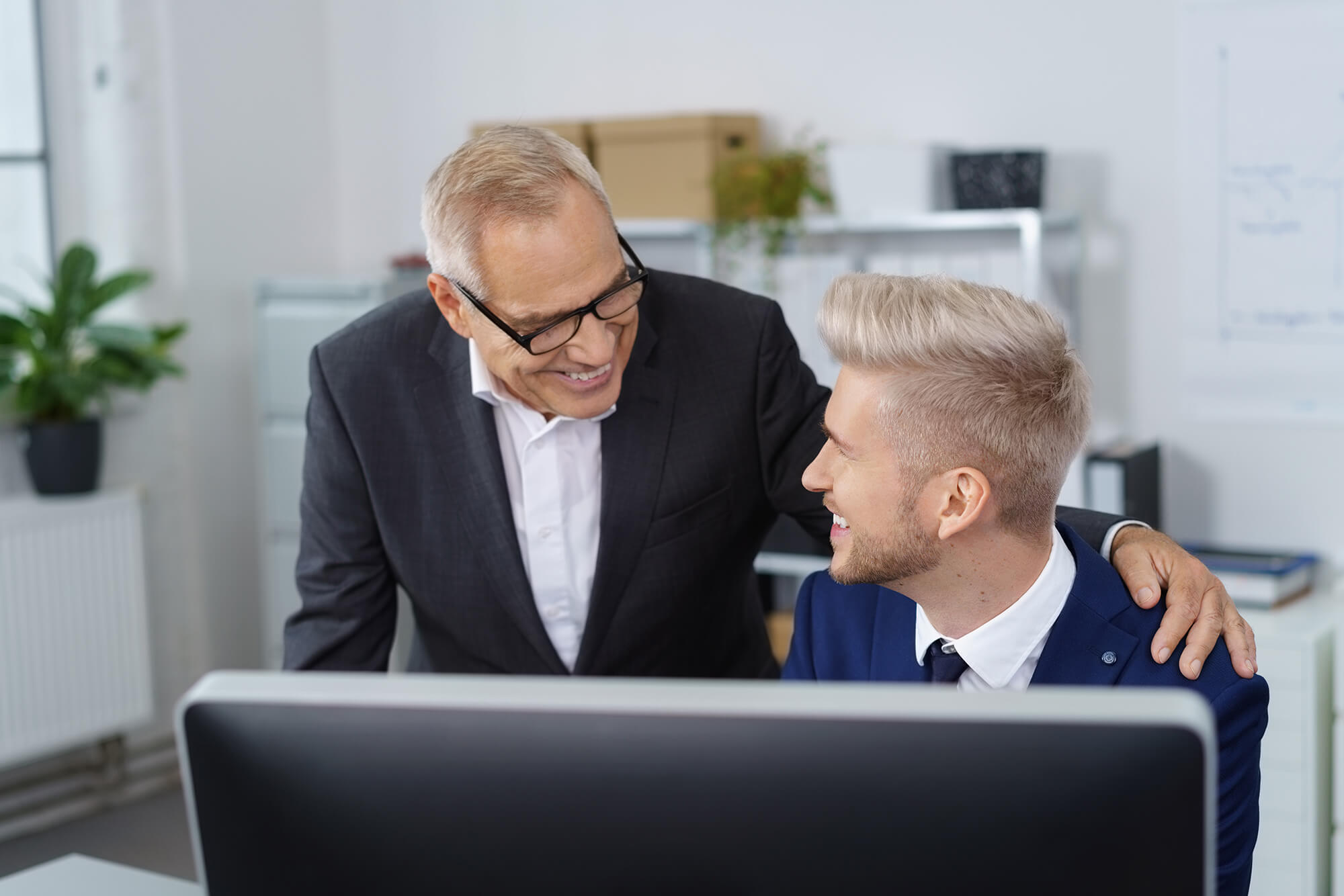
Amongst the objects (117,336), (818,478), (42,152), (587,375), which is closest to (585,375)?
(587,375)

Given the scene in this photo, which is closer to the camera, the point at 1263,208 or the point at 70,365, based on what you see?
the point at 1263,208

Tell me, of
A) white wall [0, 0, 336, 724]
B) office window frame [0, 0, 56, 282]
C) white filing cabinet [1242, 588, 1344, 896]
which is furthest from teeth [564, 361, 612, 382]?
office window frame [0, 0, 56, 282]

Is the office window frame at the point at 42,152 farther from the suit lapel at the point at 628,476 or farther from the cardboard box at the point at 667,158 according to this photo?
the suit lapel at the point at 628,476

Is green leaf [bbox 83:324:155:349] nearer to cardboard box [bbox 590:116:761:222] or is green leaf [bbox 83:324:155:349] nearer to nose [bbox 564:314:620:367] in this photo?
cardboard box [bbox 590:116:761:222]

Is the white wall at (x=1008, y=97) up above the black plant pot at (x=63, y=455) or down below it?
above

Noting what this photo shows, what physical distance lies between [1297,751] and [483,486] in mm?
1873

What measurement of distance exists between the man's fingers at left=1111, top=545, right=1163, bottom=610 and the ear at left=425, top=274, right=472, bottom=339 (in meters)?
0.76

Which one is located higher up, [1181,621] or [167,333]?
[167,333]

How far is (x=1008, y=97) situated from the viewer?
3498 mm

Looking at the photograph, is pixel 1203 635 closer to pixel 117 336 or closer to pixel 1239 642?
A: pixel 1239 642

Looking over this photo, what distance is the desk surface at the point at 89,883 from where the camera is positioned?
135 cm

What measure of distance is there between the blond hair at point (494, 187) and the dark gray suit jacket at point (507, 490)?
0.26 meters

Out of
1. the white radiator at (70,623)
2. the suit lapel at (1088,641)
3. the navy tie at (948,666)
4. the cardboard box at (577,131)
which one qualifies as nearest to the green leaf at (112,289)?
the white radiator at (70,623)

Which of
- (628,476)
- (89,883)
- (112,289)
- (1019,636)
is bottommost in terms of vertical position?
(89,883)
